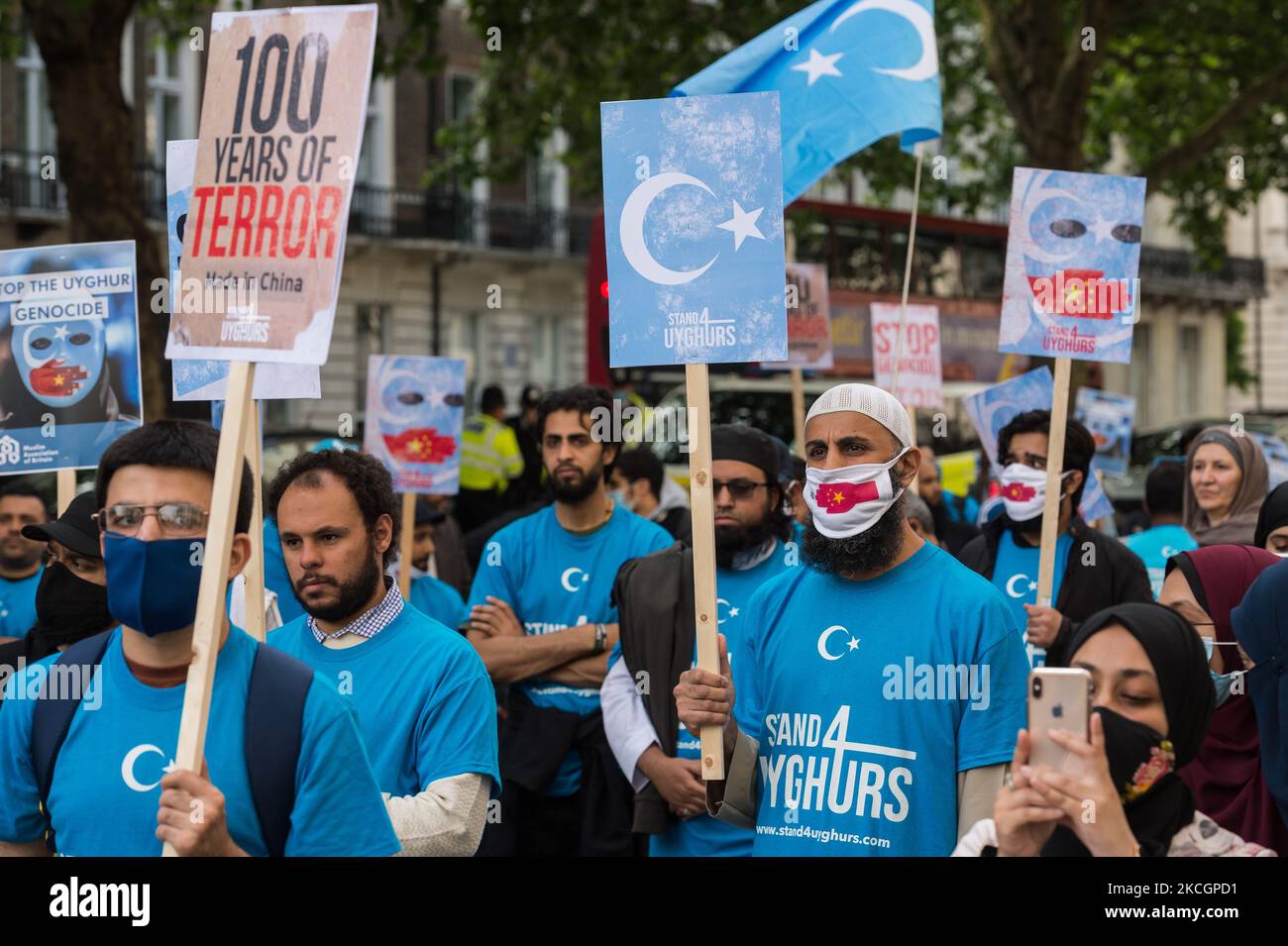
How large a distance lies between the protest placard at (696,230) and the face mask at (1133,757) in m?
1.53

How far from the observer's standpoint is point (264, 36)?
3596 millimetres

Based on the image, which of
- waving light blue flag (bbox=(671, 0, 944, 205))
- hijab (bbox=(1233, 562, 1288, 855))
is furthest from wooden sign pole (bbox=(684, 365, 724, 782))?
waving light blue flag (bbox=(671, 0, 944, 205))

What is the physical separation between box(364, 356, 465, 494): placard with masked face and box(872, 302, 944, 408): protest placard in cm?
255

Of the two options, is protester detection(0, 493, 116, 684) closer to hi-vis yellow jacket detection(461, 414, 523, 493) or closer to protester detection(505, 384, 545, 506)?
protester detection(505, 384, 545, 506)

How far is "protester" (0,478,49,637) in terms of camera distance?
7.01m

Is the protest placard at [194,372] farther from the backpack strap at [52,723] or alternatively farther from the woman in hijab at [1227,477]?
the woman in hijab at [1227,477]

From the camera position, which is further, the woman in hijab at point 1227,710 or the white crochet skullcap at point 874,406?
the woman in hijab at point 1227,710

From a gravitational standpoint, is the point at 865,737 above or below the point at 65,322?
below

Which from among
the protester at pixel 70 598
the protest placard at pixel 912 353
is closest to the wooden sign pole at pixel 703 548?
Answer: the protester at pixel 70 598

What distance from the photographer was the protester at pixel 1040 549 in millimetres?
6117
